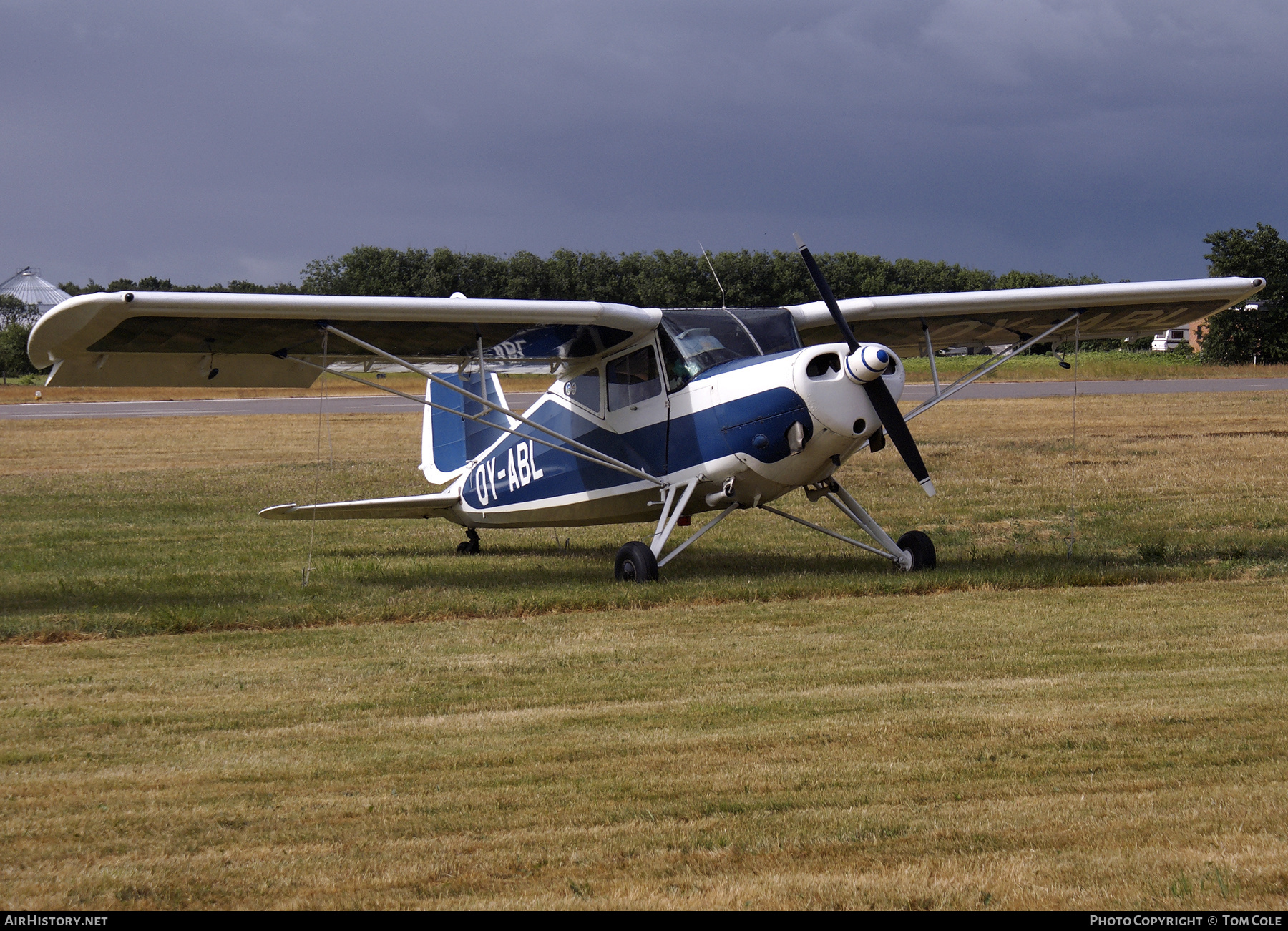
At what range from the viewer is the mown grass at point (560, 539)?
11.2m

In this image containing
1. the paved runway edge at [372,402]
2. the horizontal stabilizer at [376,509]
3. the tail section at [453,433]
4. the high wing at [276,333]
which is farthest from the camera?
the paved runway edge at [372,402]

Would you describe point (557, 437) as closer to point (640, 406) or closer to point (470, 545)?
point (640, 406)

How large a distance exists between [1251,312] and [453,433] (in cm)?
5747

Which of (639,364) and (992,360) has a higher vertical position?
(639,364)

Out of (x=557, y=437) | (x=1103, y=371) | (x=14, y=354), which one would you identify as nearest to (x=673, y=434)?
(x=557, y=437)

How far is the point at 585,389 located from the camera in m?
13.5

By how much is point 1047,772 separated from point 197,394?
207 ft

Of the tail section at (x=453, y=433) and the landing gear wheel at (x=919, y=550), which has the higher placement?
the tail section at (x=453, y=433)

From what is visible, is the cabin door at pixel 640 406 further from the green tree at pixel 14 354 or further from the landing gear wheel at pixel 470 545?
the green tree at pixel 14 354

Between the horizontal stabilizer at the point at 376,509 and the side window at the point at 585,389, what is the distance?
2853mm

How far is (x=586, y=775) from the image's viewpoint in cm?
562

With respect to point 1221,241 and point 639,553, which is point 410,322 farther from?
point 1221,241

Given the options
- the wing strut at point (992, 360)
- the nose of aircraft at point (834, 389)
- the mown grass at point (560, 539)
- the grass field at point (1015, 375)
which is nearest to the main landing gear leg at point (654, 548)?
the mown grass at point (560, 539)

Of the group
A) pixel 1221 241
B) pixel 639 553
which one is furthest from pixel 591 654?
pixel 1221 241
